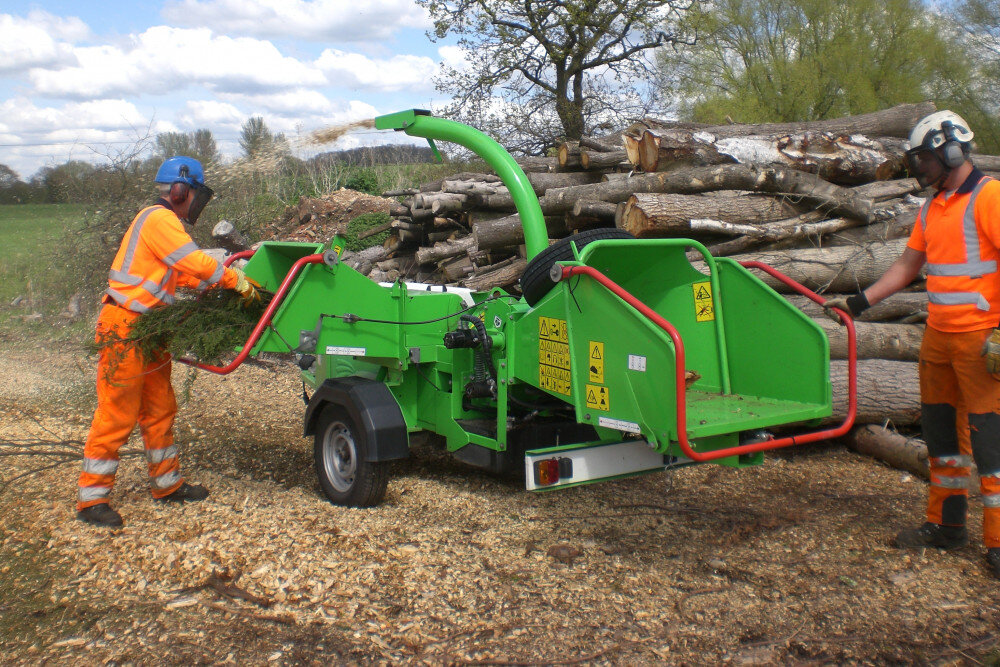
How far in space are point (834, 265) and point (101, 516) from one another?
19.7ft

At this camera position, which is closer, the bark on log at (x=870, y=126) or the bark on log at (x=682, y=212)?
the bark on log at (x=682, y=212)

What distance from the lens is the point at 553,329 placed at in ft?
12.8

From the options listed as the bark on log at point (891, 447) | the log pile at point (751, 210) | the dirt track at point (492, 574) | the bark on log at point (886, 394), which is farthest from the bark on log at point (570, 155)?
the dirt track at point (492, 574)

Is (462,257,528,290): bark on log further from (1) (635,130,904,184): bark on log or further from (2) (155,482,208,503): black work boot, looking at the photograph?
(2) (155,482,208,503): black work boot

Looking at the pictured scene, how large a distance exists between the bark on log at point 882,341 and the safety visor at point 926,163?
7.83ft

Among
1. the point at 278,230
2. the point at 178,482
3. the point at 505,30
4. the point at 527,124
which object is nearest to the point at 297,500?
the point at 178,482

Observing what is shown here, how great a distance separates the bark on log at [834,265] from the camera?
6.79 metres

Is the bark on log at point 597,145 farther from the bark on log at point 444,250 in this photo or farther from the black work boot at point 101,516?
the black work boot at point 101,516

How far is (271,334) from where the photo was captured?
485 cm

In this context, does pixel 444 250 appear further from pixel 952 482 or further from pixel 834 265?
pixel 952 482

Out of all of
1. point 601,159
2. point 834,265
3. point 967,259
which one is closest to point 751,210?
point 834,265

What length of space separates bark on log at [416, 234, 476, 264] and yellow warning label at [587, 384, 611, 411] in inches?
200

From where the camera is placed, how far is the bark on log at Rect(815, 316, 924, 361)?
628 cm

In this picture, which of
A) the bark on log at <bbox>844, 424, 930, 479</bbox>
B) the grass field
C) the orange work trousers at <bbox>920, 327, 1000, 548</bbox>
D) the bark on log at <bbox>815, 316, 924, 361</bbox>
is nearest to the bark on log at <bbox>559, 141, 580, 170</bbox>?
the bark on log at <bbox>815, 316, 924, 361</bbox>
